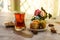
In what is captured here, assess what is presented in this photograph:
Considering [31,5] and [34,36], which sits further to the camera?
[31,5]

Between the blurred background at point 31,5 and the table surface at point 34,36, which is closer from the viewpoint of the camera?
the table surface at point 34,36

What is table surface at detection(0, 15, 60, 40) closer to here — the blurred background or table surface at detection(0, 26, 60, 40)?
table surface at detection(0, 26, 60, 40)

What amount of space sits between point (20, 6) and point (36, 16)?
1.75 metres

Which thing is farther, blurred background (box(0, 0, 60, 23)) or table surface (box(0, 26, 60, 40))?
blurred background (box(0, 0, 60, 23))

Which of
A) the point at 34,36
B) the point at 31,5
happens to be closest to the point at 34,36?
the point at 34,36

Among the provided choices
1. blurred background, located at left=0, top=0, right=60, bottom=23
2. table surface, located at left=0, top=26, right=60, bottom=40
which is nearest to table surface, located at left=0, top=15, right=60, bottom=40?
table surface, located at left=0, top=26, right=60, bottom=40

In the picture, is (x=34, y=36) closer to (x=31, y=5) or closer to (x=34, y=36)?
(x=34, y=36)

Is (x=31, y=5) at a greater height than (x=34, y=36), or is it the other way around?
(x=31, y=5)

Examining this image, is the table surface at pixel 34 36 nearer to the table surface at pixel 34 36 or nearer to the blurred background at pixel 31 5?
the table surface at pixel 34 36

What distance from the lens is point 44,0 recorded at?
278 cm

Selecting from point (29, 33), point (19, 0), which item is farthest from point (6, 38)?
point (19, 0)

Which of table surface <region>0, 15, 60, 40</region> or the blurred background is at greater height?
the blurred background

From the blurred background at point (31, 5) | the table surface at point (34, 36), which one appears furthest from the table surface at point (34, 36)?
the blurred background at point (31, 5)

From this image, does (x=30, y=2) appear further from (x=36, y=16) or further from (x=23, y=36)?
(x=23, y=36)
